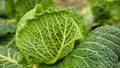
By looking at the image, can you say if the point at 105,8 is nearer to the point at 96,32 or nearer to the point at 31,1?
the point at 31,1

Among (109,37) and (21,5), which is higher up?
(21,5)

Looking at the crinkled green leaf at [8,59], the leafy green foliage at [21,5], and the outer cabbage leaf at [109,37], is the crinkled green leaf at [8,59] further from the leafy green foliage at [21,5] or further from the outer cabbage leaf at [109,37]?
the outer cabbage leaf at [109,37]

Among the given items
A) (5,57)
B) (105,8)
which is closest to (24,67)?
(5,57)

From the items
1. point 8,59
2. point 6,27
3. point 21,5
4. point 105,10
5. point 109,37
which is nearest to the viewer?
point 109,37

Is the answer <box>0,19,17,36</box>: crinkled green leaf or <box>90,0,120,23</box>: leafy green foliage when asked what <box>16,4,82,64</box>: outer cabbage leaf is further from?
<box>90,0,120,23</box>: leafy green foliage

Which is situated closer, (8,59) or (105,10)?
(8,59)

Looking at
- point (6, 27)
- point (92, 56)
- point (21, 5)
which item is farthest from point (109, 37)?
point (6, 27)

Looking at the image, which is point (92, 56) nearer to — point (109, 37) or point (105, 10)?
point (109, 37)

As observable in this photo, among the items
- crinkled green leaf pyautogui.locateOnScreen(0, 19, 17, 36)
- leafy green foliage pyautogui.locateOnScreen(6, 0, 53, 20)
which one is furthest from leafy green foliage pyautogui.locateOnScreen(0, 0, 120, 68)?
crinkled green leaf pyautogui.locateOnScreen(0, 19, 17, 36)
